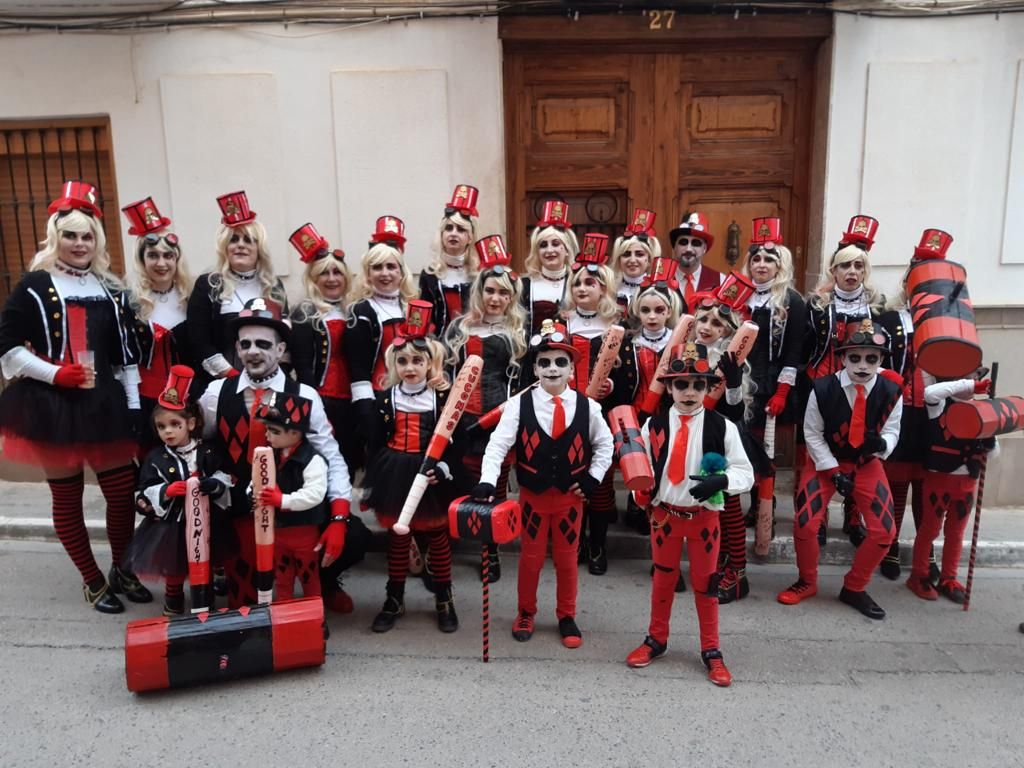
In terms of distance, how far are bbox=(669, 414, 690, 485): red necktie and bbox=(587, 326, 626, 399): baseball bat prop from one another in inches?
34.9

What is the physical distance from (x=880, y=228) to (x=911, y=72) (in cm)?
124

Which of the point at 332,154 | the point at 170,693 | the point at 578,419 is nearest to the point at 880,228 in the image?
the point at 578,419

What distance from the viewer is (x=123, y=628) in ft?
14.8

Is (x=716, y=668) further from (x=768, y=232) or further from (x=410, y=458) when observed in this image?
(x=768, y=232)

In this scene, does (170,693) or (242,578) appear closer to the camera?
(170,693)

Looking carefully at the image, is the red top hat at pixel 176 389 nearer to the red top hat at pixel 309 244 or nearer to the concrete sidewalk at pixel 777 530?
the red top hat at pixel 309 244

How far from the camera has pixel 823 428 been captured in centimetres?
467

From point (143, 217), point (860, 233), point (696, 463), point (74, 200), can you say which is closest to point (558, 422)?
point (696, 463)

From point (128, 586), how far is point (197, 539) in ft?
4.19

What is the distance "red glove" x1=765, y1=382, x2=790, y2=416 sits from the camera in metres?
5.07

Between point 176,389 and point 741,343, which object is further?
point 741,343

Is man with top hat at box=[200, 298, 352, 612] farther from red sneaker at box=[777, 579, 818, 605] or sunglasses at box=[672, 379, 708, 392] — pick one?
red sneaker at box=[777, 579, 818, 605]

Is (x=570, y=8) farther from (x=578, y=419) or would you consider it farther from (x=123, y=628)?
(x=123, y=628)

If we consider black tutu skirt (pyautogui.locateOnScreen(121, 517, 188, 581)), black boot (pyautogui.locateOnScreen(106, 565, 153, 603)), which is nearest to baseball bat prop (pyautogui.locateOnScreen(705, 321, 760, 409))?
black tutu skirt (pyautogui.locateOnScreen(121, 517, 188, 581))
